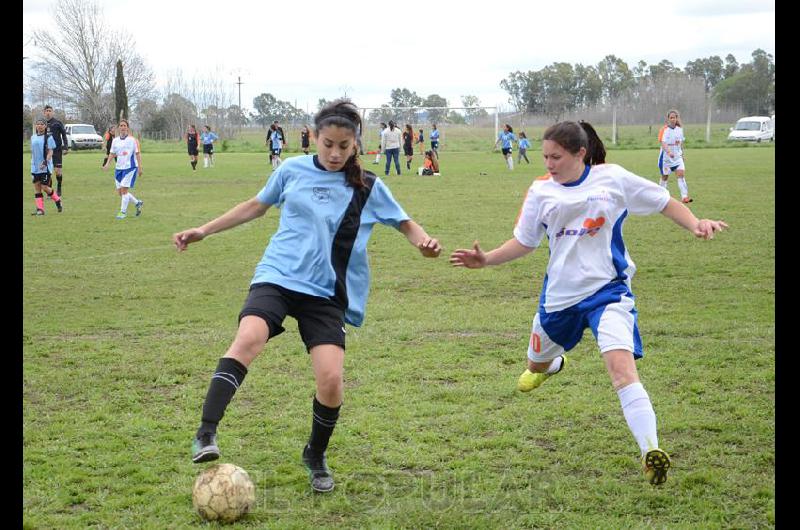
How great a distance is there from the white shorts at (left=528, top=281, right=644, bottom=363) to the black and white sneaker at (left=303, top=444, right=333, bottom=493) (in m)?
1.49

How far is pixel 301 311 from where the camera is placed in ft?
15.3

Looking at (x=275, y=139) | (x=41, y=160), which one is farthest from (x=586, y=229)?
(x=275, y=139)

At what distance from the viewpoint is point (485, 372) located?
271 inches

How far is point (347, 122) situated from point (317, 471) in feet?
5.94

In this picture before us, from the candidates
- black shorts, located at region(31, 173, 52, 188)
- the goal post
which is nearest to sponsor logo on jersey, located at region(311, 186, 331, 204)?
black shorts, located at region(31, 173, 52, 188)

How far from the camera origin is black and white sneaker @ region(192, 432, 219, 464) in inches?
161

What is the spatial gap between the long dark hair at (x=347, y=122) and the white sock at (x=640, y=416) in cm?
174

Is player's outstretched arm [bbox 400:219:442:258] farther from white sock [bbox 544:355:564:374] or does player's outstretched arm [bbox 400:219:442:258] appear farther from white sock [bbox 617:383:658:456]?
white sock [bbox 544:355:564:374]

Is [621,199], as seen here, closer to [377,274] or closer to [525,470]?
[525,470]

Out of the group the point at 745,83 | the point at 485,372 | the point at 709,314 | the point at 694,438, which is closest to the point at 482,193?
the point at 709,314

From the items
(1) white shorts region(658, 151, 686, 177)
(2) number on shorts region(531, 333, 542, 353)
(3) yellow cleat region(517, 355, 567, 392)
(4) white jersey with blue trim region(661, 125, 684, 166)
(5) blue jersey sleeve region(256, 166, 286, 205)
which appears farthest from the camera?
(4) white jersey with blue trim region(661, 125, 684, 166)

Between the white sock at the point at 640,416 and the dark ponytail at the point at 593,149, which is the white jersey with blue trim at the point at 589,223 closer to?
the dark ponytail at the point at 593,149

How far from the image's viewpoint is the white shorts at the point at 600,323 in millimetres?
4734

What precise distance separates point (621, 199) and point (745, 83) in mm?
71434
